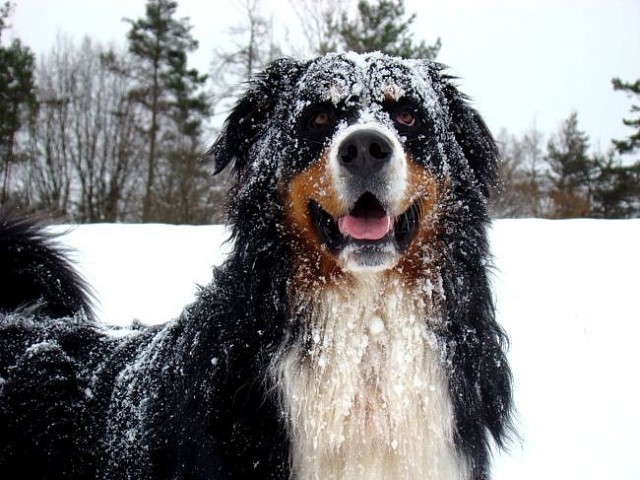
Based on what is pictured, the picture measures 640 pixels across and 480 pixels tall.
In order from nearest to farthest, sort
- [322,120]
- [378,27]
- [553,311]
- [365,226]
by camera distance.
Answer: [365,226], [322,120], [553,311], [378,27]

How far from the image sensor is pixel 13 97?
27625mm

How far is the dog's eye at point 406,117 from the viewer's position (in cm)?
237

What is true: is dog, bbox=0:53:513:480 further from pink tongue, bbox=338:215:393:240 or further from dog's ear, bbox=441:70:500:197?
dog's ear, bbox=441:70:500:197

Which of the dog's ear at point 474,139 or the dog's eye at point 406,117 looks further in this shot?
the dog's ear at point 474,139

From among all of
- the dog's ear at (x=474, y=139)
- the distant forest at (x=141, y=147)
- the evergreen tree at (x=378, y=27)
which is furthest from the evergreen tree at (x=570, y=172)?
the dog's ear at (x=474, y=139)

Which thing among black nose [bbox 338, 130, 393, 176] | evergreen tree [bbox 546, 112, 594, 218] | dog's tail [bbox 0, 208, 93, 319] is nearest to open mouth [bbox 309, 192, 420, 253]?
black nose [bbox 338, 130, 393, 176]

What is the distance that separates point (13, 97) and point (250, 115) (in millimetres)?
29928

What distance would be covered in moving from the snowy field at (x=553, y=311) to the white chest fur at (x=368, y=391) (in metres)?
0.57

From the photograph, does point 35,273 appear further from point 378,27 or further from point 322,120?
point 378,27

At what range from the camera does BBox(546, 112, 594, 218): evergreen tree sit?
2819cm

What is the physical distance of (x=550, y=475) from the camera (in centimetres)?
372

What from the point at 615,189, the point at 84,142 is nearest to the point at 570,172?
the point at 615,189

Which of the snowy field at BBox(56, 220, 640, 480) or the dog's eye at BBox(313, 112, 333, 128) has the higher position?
the dog's eye at BBox(313, 112, 333, 128)

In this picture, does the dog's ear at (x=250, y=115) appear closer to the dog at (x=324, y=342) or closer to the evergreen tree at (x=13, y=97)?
the dog at (x=324, y=342)
